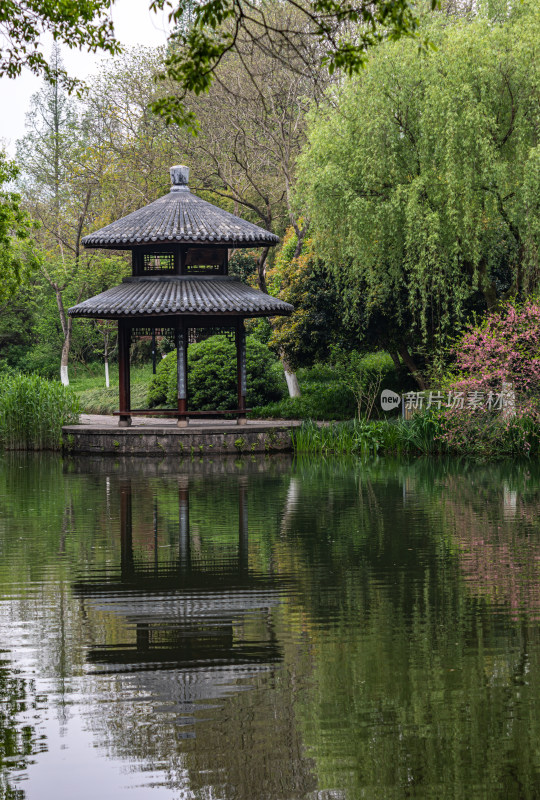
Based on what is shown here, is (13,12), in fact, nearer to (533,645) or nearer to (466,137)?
(533,645)

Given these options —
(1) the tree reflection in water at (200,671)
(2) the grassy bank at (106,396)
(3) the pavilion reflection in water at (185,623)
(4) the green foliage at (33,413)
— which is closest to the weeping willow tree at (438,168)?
(4) the green foliage at (33,413)

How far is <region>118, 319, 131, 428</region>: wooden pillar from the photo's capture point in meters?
25.7

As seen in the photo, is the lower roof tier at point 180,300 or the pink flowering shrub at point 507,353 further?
the lower roof tier at point 180,300

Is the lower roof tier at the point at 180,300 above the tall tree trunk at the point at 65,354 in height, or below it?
above

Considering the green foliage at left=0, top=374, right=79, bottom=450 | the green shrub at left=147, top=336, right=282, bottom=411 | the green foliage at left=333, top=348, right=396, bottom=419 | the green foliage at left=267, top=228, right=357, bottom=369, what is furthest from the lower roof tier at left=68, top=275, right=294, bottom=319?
Answer: the green shrub at left=147, top=336, right=282, bottom=411

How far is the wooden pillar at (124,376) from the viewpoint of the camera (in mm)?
25703

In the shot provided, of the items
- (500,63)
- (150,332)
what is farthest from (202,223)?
(500,63)

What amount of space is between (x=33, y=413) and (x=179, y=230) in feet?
17.9

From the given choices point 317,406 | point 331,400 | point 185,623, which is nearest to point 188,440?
point 317,406

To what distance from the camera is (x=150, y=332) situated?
1055 inches

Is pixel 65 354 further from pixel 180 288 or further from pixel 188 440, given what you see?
pixel 188 440

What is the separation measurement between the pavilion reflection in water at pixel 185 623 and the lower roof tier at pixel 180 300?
46.7 feet

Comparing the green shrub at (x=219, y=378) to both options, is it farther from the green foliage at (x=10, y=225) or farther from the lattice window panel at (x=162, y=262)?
the green foliage at (x=10, y=225)

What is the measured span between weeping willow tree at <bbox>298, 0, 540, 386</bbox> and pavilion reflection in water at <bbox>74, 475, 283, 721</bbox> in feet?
39.3
